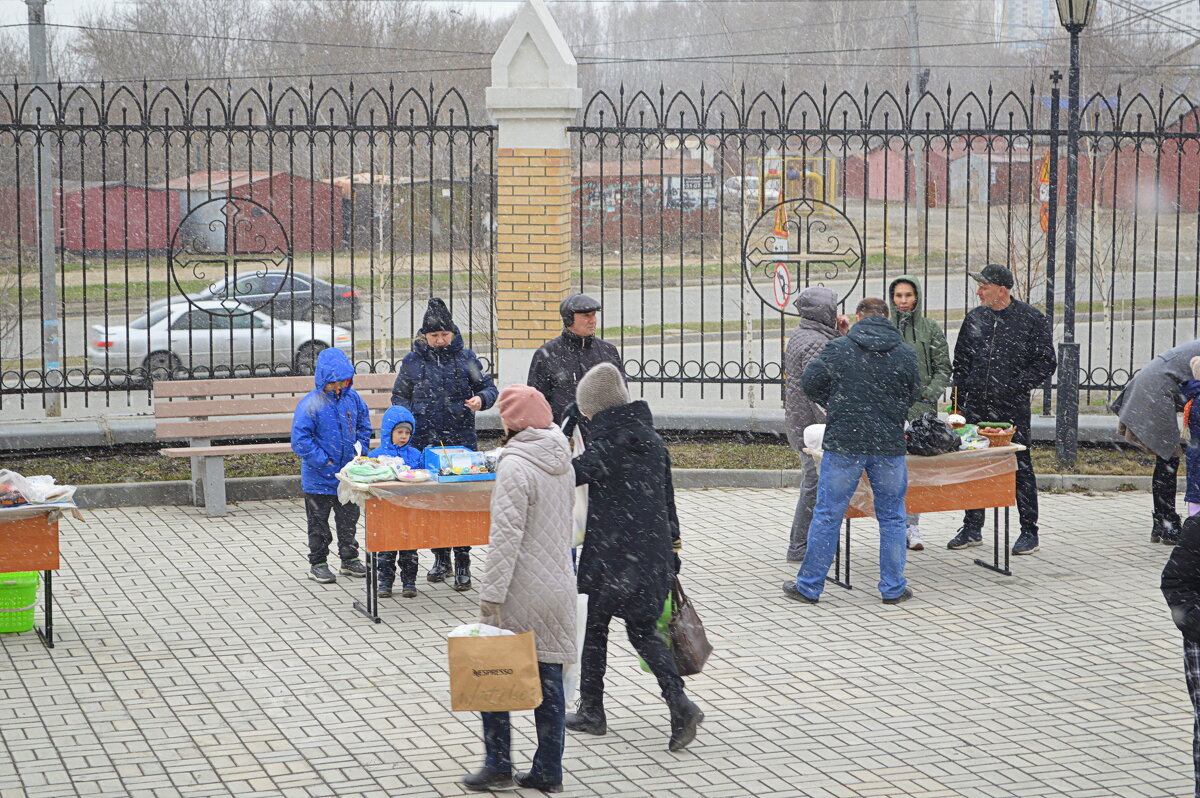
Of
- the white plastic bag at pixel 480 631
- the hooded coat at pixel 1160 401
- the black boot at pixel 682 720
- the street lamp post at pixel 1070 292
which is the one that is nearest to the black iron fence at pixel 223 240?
the street lamp post at pixel 1070 292

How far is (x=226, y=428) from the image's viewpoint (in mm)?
10273

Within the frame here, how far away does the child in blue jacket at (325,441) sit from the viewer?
8391 mm

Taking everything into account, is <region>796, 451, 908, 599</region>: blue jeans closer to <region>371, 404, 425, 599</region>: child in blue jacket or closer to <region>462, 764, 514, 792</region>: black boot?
<region>371, 404, 425, 599</region>: child in blue jacket

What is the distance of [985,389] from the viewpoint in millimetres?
9086

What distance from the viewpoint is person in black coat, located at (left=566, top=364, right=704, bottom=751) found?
19.1 feet

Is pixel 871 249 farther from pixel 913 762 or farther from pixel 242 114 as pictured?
pixel 913 762

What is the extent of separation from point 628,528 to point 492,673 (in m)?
0.91

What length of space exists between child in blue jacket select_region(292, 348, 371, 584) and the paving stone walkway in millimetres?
312

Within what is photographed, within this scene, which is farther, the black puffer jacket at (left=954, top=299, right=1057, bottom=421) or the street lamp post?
the street lamp post

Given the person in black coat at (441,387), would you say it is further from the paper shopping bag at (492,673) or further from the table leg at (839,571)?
the paper shopping bag at (492,673)

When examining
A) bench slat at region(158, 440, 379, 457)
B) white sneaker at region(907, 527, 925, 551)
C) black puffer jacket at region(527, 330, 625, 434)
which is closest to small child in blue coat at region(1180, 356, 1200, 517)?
white sneaker at region(907, 527, 925, 551)

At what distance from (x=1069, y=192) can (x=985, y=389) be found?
288cm

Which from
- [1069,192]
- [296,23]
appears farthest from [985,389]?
[296,23]

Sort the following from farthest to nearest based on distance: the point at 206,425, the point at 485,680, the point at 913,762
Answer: the point at 206,425 → the point at 913,762 → the point at 485,680
